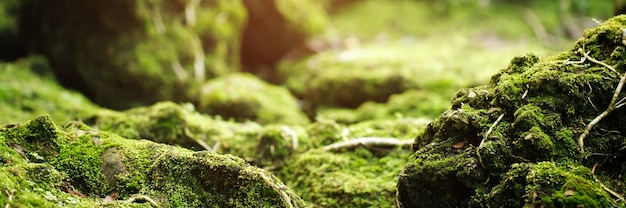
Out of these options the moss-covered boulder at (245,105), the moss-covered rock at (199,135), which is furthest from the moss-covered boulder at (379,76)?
the moss-covered rock at (199,135)

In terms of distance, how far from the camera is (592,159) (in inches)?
136

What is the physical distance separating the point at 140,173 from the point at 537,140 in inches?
107

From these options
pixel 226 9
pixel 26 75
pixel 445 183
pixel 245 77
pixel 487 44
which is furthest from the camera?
pixel 487 44

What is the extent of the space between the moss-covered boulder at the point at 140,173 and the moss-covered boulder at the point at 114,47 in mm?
5544

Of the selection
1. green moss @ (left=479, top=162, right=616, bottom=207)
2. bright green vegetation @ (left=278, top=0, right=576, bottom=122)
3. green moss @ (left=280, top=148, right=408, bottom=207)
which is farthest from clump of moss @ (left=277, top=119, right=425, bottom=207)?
bright green vegetation @ (left=278, top=0, right=576, bottom=122)

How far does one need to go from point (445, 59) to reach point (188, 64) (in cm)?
501

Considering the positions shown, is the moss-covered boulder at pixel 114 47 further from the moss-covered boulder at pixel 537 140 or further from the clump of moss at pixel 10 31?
the moss-covered boulder at pixel 537 140

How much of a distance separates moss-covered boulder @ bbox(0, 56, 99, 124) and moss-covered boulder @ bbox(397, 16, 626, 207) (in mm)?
4117

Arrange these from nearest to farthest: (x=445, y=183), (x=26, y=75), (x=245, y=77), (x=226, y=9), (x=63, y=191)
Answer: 1. (x=63, y=191)
2. (x=445, y=183)
3. (x=26, y=75)
4. (x=245, y=77)
5. (x=226, y=9)

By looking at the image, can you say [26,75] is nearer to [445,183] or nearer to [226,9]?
[226,9]

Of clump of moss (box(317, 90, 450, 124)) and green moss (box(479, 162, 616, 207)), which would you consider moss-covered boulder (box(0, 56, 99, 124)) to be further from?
green moss (box(479, 162, 616, 207))

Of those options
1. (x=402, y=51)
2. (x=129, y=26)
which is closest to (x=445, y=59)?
(x=402, y=51)

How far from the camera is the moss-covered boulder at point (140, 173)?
3.57 metres

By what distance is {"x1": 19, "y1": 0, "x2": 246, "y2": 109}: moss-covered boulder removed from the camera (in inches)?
360
